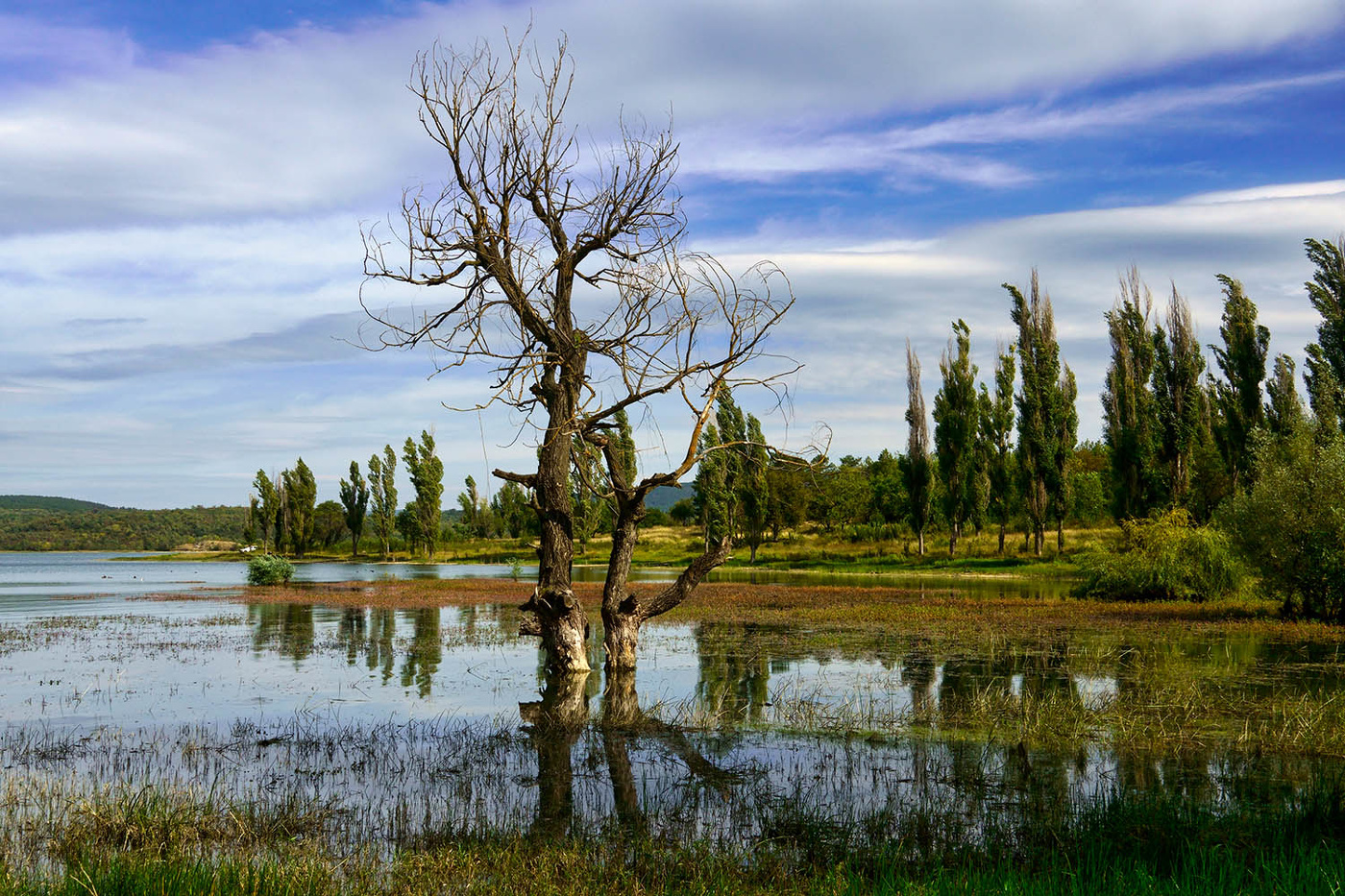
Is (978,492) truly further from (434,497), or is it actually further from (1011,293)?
(434,497)

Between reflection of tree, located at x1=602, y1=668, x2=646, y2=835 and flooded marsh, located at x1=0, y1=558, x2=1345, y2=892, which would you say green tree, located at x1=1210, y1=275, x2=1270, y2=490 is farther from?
reflection of tree, located at x1=602, y1=668, x2=646, y2=835

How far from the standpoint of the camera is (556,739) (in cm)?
1091

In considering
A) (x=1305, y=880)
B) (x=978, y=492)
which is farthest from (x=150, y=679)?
(x=978, y=492)

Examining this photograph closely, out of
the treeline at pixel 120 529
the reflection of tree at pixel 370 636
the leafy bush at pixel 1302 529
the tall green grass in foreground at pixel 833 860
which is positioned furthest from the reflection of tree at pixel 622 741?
the treeline at pixel 120 529

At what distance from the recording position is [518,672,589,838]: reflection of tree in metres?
7.82

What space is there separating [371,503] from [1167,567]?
74969 mm

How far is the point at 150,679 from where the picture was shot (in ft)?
51.8

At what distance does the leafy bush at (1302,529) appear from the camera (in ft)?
70.8

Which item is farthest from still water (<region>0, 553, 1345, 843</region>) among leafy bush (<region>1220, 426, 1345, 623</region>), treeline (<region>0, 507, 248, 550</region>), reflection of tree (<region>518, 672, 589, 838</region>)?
treeline (<region>0, 507, 248, 550</region>)

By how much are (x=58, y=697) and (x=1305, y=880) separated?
15198mm

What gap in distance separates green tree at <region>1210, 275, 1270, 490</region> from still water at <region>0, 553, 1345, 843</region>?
29.4 m

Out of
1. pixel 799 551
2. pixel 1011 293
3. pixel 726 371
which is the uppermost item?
pixel 1011 293

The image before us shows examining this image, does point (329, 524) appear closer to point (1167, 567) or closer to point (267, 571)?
point (267, 571)

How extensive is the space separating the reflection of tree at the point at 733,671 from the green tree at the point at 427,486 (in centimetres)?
6370
